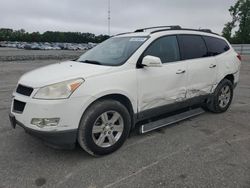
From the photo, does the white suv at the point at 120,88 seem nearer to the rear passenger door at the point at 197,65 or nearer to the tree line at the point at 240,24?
the rear passenger door at the point at 197,65

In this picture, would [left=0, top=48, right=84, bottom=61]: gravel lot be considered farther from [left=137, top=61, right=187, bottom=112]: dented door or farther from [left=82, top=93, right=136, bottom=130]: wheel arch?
[left=82, top=93, right=136, bottom=130]: wheel arch

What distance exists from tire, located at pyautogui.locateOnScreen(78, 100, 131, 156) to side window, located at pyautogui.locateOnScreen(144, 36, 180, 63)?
3.49 feet

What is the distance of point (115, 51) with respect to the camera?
4.36 metres

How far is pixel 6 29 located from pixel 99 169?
4844 inches

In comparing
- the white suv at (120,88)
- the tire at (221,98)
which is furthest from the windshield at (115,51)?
the tire at (221,98)

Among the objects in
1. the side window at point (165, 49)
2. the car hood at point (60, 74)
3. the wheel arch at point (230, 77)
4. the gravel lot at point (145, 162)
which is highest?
the side window at point (165, 49)

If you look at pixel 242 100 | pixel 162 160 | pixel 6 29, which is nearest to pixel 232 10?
pixel 242 100

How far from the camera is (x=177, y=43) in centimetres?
459

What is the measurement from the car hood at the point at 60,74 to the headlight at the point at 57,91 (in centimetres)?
7

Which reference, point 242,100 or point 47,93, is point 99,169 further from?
point 242,100

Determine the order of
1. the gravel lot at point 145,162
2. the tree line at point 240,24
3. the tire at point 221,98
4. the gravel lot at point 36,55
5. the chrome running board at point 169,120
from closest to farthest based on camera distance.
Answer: the gravel lot at point 145,162 → the chrome running board at point 169,120 → the tire at point 221,98 → the gravel lot at point 36,55 → the tree line at point 240,24

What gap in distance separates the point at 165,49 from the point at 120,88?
49.3 inches

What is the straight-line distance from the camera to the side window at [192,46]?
15.3 ft

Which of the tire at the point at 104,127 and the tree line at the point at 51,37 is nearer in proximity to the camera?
the tire at the point at 104,127
